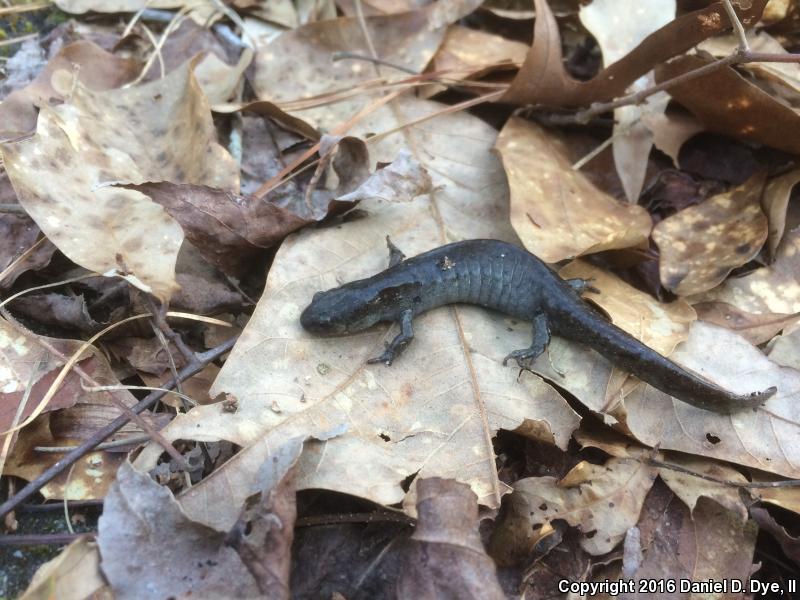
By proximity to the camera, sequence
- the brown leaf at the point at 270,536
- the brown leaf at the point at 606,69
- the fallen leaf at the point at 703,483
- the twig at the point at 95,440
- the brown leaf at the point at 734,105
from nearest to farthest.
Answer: the brown leaf at the point at 270,536
the twig at the point at 95,440
the fallen leaf at the point at 703,483
the brown leaf at the point at 606,69
the brown leaf at the point at 734,105

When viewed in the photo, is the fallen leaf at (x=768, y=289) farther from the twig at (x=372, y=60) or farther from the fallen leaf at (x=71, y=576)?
the fallen leaf at (x=71, y=576)

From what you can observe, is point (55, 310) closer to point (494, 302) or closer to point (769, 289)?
point (494, 302)

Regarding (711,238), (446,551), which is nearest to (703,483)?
(446,551)

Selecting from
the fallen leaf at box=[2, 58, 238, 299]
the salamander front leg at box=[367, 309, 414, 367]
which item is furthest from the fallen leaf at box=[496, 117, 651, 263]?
the fallen leaf at box=[2, 58, 238, 299]

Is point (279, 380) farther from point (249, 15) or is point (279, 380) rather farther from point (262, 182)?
point (249, 15)

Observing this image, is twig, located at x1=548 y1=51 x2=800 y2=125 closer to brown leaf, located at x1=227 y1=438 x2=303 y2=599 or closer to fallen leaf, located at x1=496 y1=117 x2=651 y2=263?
fallen leaf, located at x1=496 y1=117 x2=651 y2=263

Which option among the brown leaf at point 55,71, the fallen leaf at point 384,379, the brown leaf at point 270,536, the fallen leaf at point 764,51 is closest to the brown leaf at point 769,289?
the fallen leaf at point 764,51
